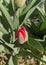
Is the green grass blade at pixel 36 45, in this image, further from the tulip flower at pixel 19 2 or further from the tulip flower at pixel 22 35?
the tulip flower at pixel 19 2

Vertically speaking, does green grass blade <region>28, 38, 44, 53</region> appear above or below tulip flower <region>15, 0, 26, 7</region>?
below

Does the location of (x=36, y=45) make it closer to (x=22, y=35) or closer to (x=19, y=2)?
(x=22, y=35)

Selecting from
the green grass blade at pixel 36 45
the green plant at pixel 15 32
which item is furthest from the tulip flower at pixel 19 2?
the green grass blade at pixel 36 45

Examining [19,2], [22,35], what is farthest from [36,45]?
[19,2]

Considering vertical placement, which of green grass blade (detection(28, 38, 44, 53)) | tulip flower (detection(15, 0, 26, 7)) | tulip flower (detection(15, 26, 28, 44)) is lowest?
green grass blade (detection(28, 38, 44, 53))

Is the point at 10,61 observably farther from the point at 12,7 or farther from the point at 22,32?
the point at 12,7

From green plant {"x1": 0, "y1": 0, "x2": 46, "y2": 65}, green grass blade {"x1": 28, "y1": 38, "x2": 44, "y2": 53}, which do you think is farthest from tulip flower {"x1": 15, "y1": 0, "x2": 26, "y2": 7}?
green grass blade {"x1": 28, "y1": 38, "x2": 44, "y2": 53}

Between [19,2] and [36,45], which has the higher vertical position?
[19,2]

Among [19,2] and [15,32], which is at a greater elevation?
[19,2]

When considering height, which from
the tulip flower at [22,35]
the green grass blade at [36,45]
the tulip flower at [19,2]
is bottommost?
the green grass blade at [36,45]

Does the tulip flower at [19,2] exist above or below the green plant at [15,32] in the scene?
above

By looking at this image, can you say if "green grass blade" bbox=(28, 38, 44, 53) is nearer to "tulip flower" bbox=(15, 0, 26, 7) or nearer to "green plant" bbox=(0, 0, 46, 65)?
"green plant" bbox=(0, 0, 46, 65)
